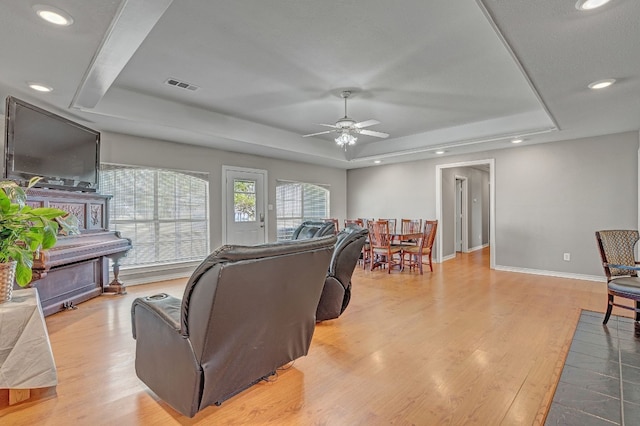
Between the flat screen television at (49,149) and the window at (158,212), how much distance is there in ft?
1.83

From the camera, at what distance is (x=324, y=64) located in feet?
10.4

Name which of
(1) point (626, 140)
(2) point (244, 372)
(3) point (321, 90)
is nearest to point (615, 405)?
(2) point (244, 372)

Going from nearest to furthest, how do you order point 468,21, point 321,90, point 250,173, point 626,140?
1. point 468,21
2. point 321,90
3. point 626,140
4. point 250,173

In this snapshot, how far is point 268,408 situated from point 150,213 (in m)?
4.17

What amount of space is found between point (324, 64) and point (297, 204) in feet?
14.8

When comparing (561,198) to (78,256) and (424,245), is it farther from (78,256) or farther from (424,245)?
(78,256)

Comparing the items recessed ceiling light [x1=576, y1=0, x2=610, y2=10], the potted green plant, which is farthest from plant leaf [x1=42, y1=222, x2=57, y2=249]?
recessed ceiling light [x1=576, y1=0, x2=610, y2=10]

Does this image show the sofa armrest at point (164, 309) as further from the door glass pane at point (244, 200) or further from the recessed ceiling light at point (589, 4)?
the door glass pane at point (244, 200)

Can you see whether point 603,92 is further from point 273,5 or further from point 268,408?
point 268,408

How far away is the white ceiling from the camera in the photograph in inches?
82.0

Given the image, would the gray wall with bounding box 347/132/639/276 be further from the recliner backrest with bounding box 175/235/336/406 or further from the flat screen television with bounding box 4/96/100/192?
the flat screen television with bounding box 4/96/100/192

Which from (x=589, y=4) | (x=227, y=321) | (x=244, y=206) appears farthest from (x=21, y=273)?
(x=244, y=206)

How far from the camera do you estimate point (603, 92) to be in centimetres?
321

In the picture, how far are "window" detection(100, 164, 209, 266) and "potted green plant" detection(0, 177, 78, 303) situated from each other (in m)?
2.90
